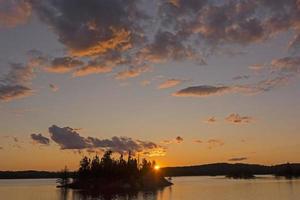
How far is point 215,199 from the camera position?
14362cm

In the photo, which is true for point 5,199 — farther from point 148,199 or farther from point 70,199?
point 148,199

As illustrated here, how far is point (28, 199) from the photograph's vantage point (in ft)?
499

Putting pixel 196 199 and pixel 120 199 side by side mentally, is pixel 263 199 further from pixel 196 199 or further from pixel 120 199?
pixel 120 199

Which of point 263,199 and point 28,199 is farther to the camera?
point 28,199

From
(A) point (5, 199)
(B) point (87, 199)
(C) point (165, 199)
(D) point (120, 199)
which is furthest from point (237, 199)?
(A) point (5, 199)

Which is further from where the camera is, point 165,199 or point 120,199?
point 165,199

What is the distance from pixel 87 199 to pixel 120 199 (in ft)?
34.9

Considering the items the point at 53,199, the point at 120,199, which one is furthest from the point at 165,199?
the point at 53,199

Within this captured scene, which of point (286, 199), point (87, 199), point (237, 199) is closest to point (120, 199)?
point (87, 199)

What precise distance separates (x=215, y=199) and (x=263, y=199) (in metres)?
15.1

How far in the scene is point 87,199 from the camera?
14400 centimetres

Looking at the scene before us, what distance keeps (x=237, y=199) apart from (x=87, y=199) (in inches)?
1875

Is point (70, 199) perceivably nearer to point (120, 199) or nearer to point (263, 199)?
point (120, 199)

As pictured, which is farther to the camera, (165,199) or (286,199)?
(165,199)
